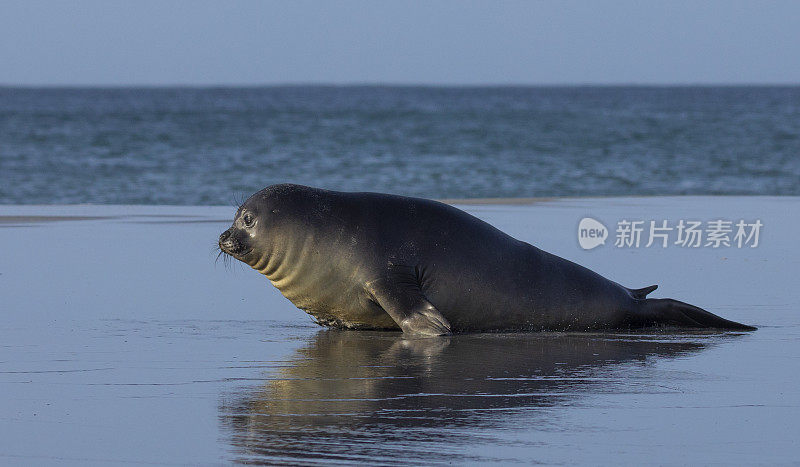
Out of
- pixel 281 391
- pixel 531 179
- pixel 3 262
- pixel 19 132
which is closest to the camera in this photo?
pixel 281 391

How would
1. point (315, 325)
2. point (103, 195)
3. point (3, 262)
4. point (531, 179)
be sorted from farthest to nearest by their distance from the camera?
point (531, 179) < point (103, 195) < point (3, 262) < point (315, 325)

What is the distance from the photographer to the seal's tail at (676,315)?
752 cm

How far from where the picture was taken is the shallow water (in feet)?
14.9

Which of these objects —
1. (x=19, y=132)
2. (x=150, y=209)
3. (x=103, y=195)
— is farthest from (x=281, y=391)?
(x=19, y=132)

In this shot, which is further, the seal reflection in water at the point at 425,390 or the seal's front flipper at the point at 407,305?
the seal's front flipper at the point at 407,305

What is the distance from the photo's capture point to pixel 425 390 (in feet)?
18.2

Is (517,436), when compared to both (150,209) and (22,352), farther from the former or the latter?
(150,209)

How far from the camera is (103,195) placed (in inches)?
957

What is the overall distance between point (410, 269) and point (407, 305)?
286 millimetres

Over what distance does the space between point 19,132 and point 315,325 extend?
46.3m

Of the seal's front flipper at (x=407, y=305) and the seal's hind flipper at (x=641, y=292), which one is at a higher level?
the seal's hind flipper at (x=641, y=292)
